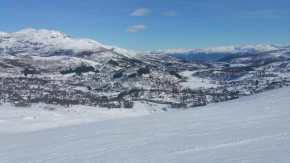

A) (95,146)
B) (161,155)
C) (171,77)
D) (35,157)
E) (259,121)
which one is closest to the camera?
(161,155)

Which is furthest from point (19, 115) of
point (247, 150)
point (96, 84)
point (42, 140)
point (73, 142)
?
point (96, 84)

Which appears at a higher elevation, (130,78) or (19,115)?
(130,78)

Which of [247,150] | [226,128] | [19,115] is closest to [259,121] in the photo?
[226,128]

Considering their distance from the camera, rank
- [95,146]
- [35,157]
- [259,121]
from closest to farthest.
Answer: [35,157], [95,146], [259,121]

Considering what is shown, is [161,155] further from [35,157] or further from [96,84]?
[96,84]

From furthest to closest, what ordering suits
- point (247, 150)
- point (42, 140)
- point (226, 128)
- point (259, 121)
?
point (42, 140) < point (259, 121) < point (226, 128) < point (247, 150)

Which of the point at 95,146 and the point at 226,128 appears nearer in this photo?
the point at 95,146

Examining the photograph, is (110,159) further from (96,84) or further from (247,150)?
(96,84)

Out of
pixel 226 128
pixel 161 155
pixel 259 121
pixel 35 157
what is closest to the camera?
pixel 161 155

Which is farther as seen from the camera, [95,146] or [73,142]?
[73,142]
